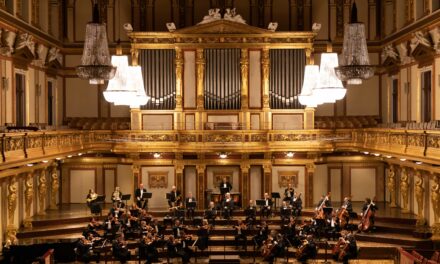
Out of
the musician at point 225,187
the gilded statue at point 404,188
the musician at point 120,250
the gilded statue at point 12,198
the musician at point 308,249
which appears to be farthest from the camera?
the musician at point 225,187

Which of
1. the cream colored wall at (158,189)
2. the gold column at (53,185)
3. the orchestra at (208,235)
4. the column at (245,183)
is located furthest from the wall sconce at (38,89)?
the column at (245,183)

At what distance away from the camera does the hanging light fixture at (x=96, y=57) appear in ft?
45.4

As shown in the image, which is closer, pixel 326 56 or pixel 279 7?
pixel 326 56

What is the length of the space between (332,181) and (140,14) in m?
10.8

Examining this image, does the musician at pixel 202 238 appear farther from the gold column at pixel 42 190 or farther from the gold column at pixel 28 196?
the gold column at pixel 42 190

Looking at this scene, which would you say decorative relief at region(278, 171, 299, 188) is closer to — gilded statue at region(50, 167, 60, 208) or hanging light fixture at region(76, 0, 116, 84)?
gilded statue at region(50, 167, 60, 208)

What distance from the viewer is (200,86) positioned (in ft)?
84.8

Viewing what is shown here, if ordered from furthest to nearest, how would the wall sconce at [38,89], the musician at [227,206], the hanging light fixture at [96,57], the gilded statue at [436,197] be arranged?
the wall sconce at [38,89] < the musician at [227,206] < the gilded statue at [436,197] < the hanging light fixture at [96,57]

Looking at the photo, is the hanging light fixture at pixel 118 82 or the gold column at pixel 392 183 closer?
the hanging light fixture at pixel 118 82

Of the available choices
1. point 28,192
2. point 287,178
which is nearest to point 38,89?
point 28,192

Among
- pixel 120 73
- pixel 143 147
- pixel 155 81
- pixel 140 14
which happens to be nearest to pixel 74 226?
pixel 143 147

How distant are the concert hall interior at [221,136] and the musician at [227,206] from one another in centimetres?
6

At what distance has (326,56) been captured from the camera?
53.6ft

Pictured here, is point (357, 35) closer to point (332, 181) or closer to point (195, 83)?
point (195, 83)
